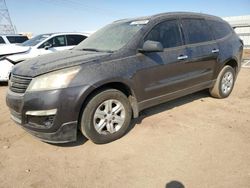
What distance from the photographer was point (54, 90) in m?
2.94

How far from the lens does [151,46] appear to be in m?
3.49

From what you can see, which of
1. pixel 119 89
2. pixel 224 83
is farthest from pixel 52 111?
pixel 224 83

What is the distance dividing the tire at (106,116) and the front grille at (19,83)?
839 mm

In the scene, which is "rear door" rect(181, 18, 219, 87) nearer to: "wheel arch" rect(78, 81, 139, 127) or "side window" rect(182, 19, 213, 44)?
"side window" rect(182, 19, 213, 44)

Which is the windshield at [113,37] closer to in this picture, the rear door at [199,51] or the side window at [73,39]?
the rear door at [199,51]

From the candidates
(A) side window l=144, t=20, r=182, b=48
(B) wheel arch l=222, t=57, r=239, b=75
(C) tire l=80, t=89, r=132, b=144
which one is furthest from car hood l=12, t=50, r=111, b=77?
(B) wheel arch l=222, t=57, r=239, b=75

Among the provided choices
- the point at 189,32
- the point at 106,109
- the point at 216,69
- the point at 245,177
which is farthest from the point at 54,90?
the point at 216,69

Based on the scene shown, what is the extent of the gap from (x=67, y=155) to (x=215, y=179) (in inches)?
73.8

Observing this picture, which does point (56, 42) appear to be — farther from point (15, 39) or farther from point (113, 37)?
point (113, 37)

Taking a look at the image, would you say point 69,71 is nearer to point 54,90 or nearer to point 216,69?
point 54,90

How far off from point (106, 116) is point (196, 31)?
251 centimetres

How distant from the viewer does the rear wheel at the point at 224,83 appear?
5125mm

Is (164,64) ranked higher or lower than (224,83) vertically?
higher

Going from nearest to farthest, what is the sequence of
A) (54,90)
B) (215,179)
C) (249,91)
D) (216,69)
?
(215,179) → (54,90) → (216,69) → (249,91)
